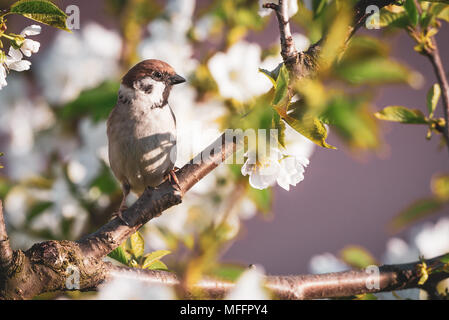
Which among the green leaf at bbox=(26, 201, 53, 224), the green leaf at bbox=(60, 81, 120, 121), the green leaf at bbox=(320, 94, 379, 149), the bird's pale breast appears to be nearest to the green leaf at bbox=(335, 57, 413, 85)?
the green leaf at bbox=(320, 94, 379, 149)

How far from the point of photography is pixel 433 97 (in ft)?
2.08

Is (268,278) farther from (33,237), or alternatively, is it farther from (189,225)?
(33,237)

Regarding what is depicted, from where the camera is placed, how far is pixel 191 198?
1.02m

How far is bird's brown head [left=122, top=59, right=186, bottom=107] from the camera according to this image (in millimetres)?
807

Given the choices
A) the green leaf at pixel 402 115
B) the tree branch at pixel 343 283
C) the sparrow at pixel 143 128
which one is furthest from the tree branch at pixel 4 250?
the green leaf at pixel 402 115

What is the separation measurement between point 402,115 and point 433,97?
45mm

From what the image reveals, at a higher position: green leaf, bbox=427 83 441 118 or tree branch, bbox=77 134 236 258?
green leaf, bbox=427 83 441 118

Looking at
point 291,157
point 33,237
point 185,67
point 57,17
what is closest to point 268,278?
point 291,157

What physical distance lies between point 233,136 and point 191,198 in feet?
1.72

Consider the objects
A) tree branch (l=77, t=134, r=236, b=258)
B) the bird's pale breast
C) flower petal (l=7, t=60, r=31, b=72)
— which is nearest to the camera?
flower petal (l=7, t=60, r=31, b=72)

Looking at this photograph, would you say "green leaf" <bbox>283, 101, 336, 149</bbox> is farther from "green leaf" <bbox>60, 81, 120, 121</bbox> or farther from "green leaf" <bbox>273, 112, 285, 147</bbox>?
"green leaf" <bbox>60, 81, 120, 121</bbox>

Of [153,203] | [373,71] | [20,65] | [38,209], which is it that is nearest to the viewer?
[20,65]

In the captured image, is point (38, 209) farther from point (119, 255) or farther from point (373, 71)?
point (373, 71)

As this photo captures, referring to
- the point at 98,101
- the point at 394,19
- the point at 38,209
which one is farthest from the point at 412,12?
the point at 38,209
